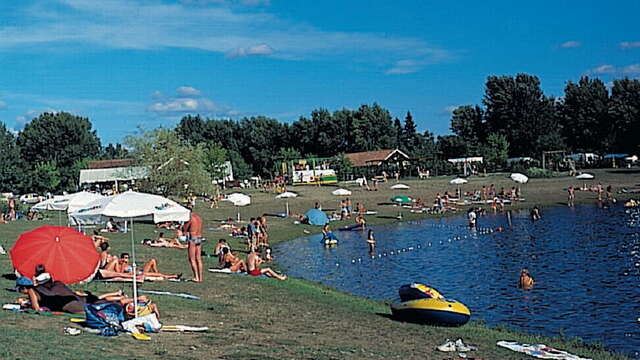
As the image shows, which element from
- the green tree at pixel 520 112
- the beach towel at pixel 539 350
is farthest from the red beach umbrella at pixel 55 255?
the green tree at pixel 520 112

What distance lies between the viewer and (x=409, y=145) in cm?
13988

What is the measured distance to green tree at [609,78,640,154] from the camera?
321 ft

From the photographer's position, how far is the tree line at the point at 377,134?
328 ft

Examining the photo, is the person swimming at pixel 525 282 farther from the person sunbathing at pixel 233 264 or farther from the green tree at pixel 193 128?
the green tree at pixel 193 128

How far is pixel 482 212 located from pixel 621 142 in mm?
54957

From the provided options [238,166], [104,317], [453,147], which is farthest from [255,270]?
[453,147]

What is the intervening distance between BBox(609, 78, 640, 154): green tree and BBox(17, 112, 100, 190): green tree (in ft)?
247

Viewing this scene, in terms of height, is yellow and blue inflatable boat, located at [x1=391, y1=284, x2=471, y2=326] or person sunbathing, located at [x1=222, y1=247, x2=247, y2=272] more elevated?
person sunbathing, located at [x1=222, y1=247, x2=247, y2=272]

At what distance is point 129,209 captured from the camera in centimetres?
1463

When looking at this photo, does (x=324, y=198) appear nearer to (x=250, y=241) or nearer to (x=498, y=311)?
(x=250, y=241)

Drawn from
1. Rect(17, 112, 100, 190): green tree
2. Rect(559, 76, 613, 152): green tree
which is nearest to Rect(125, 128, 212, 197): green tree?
Rect(17, 112, 100, 190): green tree

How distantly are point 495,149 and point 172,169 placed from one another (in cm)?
6090

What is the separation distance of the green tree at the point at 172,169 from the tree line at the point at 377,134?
113ft

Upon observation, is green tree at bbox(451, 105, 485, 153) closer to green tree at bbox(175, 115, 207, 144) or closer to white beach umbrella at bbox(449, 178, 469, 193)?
green tree at bbox(175, 115, 207, 144)
